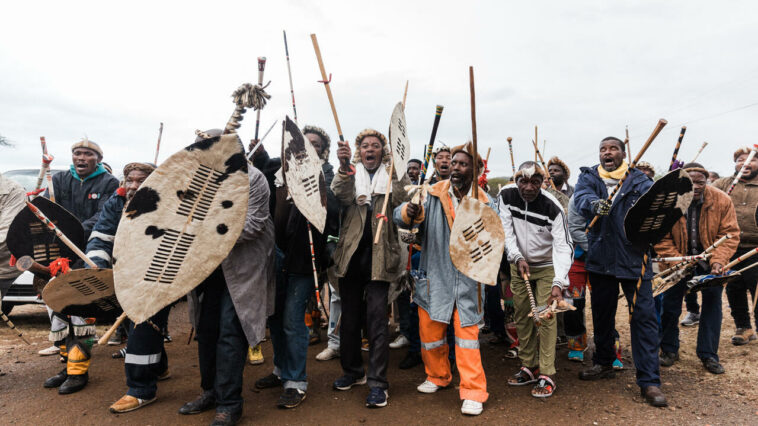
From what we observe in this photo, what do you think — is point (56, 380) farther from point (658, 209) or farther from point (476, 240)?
point (658, 209)

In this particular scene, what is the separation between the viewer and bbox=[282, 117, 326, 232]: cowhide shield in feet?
10.3

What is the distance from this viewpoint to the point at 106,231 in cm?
372

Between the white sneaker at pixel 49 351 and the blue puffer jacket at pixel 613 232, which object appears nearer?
the blue puffer jacket at pixel 613 232

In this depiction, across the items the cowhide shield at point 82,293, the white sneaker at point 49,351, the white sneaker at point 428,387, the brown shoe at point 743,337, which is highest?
the cowhide shield at point 82,293

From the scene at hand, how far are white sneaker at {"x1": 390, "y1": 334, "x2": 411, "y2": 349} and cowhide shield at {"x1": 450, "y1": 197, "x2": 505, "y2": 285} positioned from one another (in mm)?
2183

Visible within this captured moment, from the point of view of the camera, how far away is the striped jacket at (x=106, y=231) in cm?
357

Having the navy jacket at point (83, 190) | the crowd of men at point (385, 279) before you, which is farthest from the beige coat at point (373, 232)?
the navy jacket at point (83, 190)

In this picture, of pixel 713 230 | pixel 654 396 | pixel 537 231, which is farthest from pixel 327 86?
pixel 713 230

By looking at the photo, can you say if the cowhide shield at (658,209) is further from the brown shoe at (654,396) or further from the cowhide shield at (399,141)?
the cowhide shield at (399,141)

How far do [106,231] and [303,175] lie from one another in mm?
1836

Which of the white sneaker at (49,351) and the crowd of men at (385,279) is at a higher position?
the crowd of men at (385,279)

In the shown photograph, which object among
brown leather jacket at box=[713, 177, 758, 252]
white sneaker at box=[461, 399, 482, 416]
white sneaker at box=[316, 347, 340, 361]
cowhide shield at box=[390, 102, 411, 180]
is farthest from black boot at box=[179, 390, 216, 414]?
brown leather jacket at box=[713, 177, 758, 252]

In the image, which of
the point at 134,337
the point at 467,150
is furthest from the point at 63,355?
the point at 467,150

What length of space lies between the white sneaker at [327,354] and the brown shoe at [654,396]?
2.89 m
